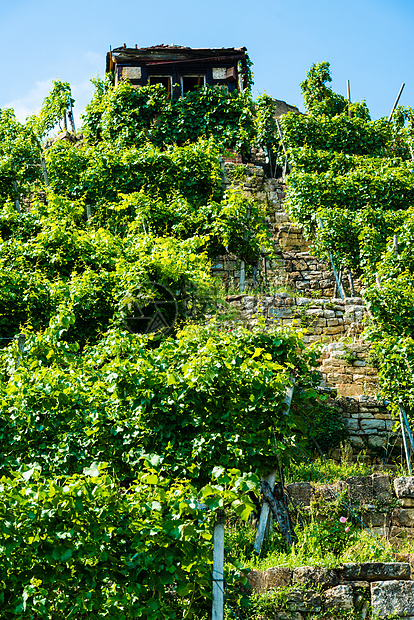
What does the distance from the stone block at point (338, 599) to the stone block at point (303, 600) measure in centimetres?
9

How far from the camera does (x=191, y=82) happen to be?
18.3 meters

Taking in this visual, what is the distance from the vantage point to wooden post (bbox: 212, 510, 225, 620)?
14.5 feet

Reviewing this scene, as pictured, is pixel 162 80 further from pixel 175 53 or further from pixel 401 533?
pixel 401 533

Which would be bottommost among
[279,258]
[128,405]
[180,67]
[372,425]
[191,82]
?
[372,425]

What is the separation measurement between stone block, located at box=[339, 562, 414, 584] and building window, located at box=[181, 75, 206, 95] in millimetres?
14992

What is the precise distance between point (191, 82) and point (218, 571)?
16.0 m

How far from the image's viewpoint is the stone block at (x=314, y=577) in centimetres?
529

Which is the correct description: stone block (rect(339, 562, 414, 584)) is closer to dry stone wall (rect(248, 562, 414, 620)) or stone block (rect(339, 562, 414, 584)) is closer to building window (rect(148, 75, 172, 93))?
dry stone wall (rect(248, 562, 414, 620))

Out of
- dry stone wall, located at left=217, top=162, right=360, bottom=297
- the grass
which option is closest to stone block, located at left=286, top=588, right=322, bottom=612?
the grass

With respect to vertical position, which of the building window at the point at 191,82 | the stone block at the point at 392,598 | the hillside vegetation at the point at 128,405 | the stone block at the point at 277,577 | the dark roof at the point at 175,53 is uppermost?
the dark roof at the point at 175,53

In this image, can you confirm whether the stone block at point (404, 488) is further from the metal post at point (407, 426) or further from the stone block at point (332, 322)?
the stone block at point (332, 322)

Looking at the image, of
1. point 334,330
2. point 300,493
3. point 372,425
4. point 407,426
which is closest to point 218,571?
point 300,493

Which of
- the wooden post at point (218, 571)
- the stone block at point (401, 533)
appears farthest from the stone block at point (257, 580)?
the stone block at point (401, 533)

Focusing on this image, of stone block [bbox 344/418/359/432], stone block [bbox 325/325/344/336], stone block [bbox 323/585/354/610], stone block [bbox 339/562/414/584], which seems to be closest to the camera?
stone block [bbox 323/585/354/610]
